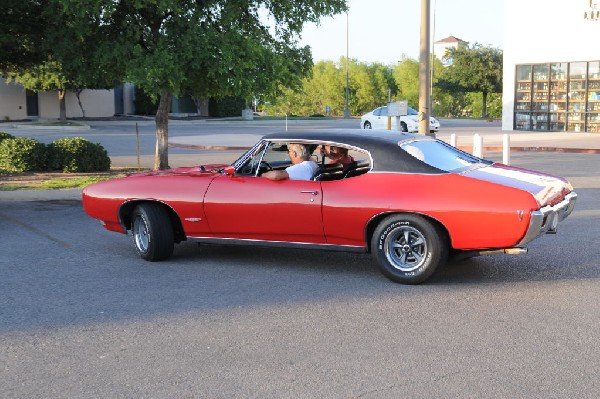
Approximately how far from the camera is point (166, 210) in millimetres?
8812

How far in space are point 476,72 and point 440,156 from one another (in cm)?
6671

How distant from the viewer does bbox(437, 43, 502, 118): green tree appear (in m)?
72.0

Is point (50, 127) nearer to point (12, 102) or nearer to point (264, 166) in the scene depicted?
point (12, 102)

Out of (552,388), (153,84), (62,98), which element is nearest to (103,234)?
(153,84)

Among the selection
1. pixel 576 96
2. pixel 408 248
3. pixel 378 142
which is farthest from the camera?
pixel 576 96

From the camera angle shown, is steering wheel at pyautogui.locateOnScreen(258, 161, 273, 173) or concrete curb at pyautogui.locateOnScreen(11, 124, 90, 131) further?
concrete curb at pyautogui.locateOnScreen(11, 124, 90, 131)

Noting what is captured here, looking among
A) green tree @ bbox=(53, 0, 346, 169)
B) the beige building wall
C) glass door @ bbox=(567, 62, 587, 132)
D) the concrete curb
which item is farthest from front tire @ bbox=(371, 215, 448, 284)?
the beige building wall

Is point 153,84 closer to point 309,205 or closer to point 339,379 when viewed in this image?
point 309,205

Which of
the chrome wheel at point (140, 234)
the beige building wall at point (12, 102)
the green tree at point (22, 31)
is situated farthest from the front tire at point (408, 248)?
the beige building wall at point (12, 102)

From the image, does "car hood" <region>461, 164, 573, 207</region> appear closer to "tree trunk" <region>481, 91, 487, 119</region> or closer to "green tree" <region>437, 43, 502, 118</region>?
"green tree" <region>437, 43, 502, 118</region>

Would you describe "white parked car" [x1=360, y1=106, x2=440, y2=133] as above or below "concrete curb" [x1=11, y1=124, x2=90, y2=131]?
above

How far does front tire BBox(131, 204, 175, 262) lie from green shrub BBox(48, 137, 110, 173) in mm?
11088

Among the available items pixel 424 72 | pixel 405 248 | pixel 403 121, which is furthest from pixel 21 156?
pixel 403 121

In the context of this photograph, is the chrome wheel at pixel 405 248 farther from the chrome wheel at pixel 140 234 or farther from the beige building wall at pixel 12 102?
the beige building wall at pixel 12 102
